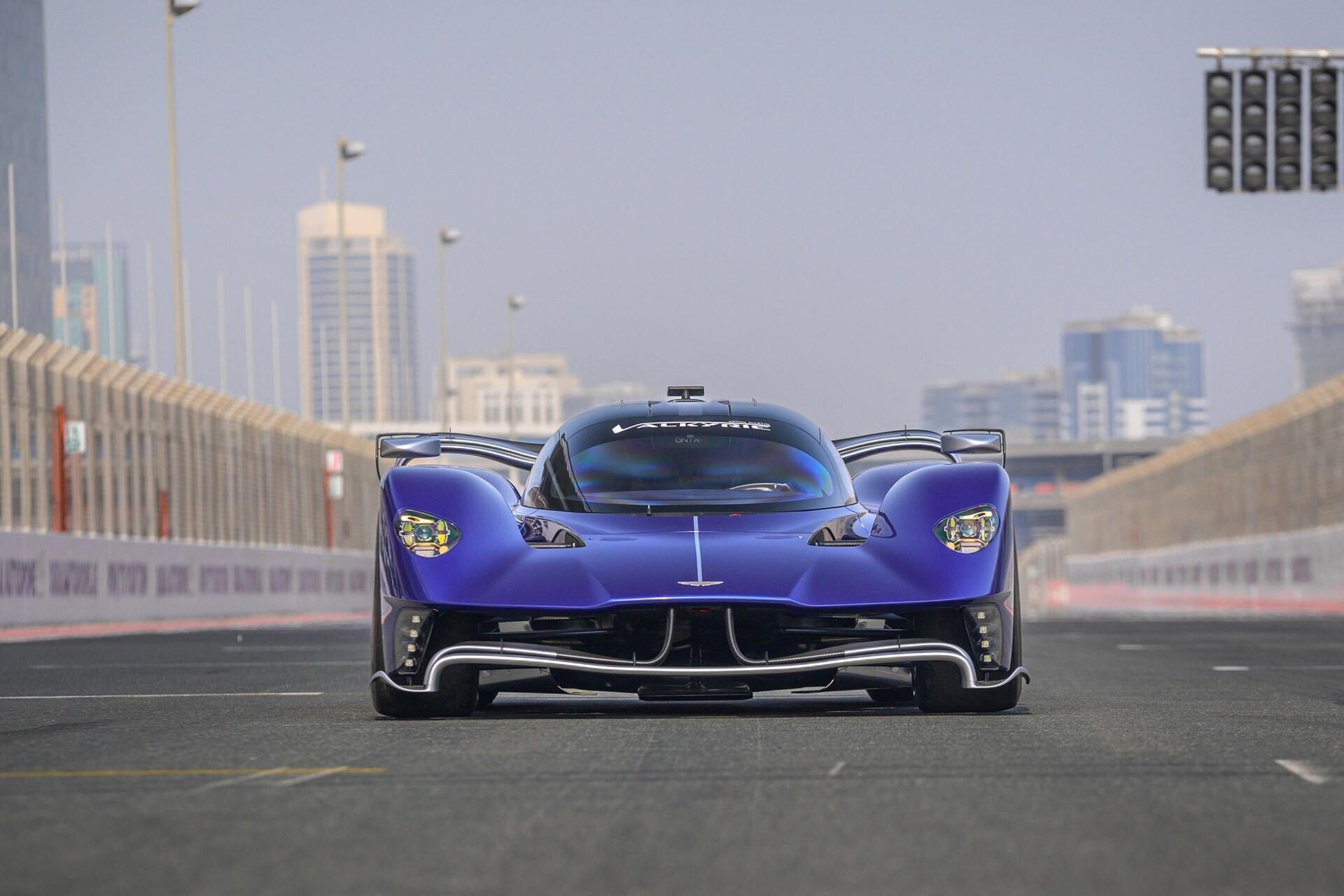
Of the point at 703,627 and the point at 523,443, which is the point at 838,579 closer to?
the point at 703,627

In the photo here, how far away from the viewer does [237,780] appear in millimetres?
5754

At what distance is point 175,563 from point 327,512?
44.3 ft

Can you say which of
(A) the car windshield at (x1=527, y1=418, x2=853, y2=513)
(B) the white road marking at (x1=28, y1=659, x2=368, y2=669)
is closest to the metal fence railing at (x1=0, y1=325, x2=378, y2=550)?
(B) the white road marking at (x1=28, y1=659, x2=368, y2=669)

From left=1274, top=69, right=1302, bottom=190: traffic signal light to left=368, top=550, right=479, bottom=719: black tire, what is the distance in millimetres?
16239

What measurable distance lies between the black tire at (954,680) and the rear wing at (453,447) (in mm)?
1839

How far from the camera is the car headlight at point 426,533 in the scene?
26.0 ft

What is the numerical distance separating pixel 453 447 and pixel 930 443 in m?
2.02

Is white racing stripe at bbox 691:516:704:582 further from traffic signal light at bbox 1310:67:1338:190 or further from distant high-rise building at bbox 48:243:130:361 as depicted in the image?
distant high-rise building at bbox 48:243:130:361

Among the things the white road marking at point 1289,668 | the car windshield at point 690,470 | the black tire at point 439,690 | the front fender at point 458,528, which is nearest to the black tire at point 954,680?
the car windshield at point 690,470

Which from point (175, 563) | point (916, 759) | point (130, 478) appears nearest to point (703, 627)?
point (916, 759)

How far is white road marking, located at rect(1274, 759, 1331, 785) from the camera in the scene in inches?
222

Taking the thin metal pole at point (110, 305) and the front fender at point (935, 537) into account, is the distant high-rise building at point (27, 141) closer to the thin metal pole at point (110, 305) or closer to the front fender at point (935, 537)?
the thin metal pole at point (110, 305)

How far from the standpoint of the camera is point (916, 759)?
20.4 ft

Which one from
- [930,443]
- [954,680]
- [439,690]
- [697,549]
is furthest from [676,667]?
[930,443]
